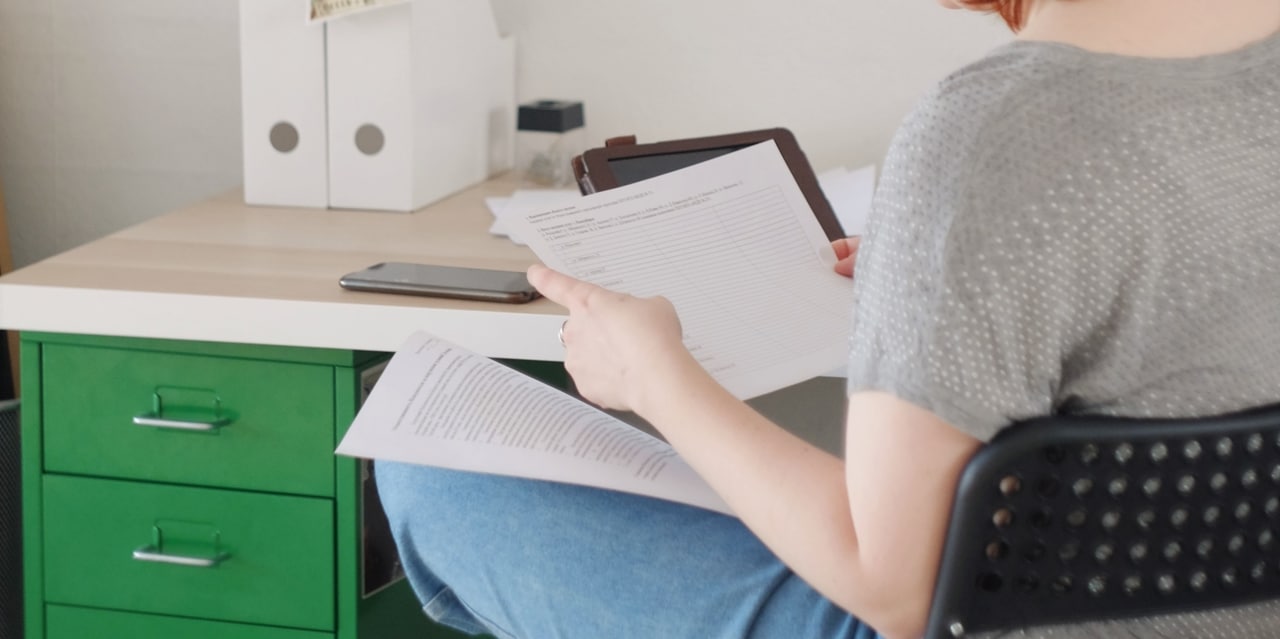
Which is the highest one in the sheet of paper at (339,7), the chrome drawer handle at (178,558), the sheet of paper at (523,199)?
the sheet of paper at (339,7)

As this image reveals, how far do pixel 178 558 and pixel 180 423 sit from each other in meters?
0.14

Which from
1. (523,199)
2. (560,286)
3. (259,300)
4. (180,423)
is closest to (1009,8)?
(560,286)

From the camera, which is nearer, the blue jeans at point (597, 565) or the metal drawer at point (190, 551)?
the blue jeans at point (597, 565)

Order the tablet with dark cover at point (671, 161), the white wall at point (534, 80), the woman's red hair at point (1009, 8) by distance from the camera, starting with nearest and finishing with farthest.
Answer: the woman's red hair at point (1009, 8) < the tablet with dark cover at point (671, 161) < the white wall at point (534, 80)

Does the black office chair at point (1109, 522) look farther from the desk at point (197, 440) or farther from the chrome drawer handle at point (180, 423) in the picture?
the chrome drawer handle at point (180, 423)

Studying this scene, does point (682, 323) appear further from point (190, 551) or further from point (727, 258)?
point (190, 551)

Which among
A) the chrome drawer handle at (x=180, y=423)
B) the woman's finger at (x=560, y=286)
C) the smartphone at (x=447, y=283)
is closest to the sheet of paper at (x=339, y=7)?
the smartphone at (x=447, y=283)

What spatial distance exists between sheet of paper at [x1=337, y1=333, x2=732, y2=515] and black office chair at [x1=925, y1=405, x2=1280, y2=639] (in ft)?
0.74

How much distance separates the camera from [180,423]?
1372 millimetres

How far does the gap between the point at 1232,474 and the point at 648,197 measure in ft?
1.75

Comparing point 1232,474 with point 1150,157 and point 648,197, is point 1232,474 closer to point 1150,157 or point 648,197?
point 1150,157

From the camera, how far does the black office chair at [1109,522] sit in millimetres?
694

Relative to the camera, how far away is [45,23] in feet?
6.72

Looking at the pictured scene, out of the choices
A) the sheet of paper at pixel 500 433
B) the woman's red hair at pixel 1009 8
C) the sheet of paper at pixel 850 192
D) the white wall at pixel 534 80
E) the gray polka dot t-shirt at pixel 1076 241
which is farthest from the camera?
the white wall at pixel 534 80
